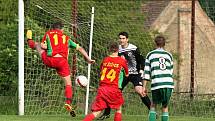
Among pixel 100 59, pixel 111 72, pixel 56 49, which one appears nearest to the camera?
pixel 111 72

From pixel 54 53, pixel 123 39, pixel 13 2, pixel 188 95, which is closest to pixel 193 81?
pixel 188 95

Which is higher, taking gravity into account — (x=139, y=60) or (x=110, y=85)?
(x=139, y=60)

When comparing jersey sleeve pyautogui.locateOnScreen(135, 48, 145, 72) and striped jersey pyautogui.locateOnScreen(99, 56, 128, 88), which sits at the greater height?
jersey sleeve pyautogui.locateOnScreen(135, 48, 145, 72)

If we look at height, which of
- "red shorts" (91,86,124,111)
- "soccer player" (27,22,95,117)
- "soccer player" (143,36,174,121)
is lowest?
"red shorts" (91,86,124,111)

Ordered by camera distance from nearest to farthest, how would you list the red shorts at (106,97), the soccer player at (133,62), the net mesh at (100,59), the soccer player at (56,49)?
the red shorts at (106,97)
the soccer player at (56,49)
the soccer player at (133,62)
the net mesh at (100,59)

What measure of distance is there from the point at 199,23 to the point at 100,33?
108 inches

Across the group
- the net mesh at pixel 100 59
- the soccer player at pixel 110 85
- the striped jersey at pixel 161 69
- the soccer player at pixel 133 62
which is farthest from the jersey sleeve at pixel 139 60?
the net mesh at pixel 100 59

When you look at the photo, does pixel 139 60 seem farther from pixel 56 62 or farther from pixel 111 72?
pixel 111 72

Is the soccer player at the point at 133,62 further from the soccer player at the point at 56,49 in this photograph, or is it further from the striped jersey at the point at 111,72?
the striped jersey at the point at 111,72

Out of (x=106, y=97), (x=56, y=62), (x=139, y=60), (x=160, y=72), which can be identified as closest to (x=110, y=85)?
(x=106, y=97)

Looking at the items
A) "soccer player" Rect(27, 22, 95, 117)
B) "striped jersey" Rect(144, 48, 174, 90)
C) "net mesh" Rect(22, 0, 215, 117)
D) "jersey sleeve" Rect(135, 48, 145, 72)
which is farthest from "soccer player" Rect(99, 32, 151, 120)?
"net mesh" Rect(22, 0, 215, 117)

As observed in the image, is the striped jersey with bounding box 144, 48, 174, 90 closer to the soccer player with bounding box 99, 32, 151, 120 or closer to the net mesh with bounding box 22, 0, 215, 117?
the soccer player with bounding box 99, 32, 151, 120

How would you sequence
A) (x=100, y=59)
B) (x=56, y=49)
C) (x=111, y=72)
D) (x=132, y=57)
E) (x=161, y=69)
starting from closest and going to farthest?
(x=161, y=69), (x=111, y=72), (x=56, y=49), (x=132, y=57), (x=100, y=59)

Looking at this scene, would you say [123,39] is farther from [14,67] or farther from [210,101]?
[14,67]
